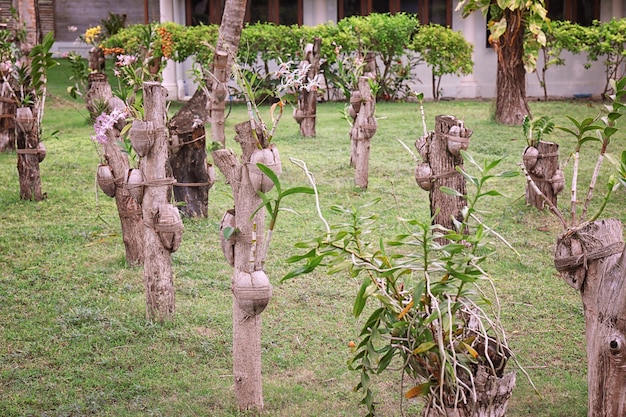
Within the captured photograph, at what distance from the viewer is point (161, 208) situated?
4.81 metres

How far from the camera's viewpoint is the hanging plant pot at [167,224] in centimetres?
479

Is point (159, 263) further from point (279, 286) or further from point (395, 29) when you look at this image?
point (395, 29)

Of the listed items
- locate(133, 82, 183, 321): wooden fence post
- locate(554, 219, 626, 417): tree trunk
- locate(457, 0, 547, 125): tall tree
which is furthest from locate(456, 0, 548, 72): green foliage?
locate(554, 219, 626, 417): tree trunk

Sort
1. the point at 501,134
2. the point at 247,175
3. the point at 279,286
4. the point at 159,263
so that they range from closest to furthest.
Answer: the point at 247,175 → the point at 159,263 → the point at 279,286 → the point at 501,134

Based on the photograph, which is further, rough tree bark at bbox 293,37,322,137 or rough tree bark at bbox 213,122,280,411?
rough tree bark at bbox 293,37,322,137

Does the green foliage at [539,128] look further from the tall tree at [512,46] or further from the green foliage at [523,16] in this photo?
the tall tree at [512,46]

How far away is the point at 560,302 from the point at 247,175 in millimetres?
2739

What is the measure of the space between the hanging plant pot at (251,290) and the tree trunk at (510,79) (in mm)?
9505

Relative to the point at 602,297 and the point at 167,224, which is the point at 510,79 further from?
the point at 602,297

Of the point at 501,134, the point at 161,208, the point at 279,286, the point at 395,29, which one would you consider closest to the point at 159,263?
the point at 161,208

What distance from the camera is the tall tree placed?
1210 cm

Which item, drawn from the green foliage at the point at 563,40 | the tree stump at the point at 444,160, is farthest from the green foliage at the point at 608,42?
the tree stump at the point at 444,160

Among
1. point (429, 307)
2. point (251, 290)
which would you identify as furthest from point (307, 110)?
point (429, 307)

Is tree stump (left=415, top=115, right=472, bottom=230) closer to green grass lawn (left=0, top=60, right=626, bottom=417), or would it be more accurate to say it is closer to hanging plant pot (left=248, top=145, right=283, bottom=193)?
green grass lawn (left=0, top=60, right=626, bottom=417)
